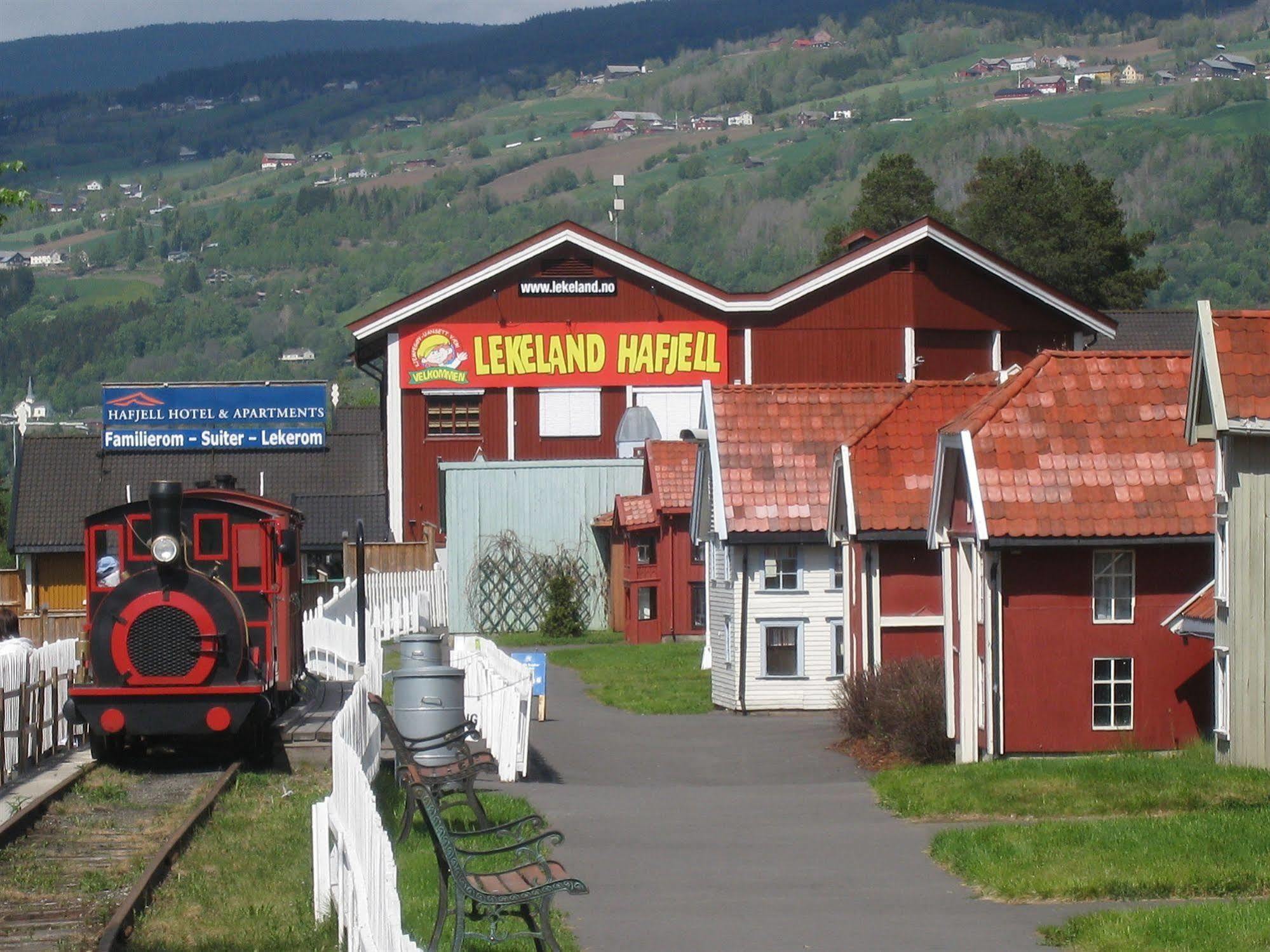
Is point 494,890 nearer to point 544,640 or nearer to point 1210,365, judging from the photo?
point 1210,365

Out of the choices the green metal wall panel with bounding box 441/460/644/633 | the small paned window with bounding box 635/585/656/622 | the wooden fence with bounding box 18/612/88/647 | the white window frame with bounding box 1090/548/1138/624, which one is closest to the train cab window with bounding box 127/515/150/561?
the white window frame with bounding box 1090/548/1138/624

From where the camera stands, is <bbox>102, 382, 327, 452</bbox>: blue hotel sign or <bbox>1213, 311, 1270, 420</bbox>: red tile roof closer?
<bbox>1213, 311, 1270, 420</bbox>: red tile roof

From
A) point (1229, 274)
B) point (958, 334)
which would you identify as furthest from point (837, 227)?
point (1229, 274)

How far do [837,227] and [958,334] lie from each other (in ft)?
91.5

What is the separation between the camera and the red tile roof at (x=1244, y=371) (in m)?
17.6

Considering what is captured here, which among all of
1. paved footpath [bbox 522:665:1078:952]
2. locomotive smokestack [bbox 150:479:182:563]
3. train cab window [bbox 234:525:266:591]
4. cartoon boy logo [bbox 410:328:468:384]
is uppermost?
cartoon boy logo [bbox 410:328:468:384]

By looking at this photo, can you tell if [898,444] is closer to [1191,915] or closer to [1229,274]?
[1191,915]

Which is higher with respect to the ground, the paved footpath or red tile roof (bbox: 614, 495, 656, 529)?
red tile roof (bbox: 614, 495, 656, 529)

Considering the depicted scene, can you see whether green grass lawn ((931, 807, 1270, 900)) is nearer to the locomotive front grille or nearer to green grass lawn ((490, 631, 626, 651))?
the locomotive front grille

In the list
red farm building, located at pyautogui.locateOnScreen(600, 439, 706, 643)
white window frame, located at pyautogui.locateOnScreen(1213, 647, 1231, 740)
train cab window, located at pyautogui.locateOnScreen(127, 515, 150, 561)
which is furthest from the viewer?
red farm building, located at pyautogui.locateOnScreen(600, 439, 706, 643)

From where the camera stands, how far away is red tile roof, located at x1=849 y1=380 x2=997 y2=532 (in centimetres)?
2520

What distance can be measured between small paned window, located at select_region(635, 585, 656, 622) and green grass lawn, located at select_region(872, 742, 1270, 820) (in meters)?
22.5

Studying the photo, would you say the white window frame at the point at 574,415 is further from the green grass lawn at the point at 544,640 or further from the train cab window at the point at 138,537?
the train cab window at the point at 138,537

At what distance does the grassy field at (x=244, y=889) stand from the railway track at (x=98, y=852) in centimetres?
18
